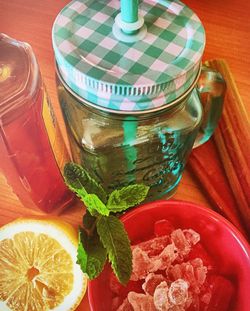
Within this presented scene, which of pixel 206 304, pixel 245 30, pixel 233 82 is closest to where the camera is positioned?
pixel 206 304

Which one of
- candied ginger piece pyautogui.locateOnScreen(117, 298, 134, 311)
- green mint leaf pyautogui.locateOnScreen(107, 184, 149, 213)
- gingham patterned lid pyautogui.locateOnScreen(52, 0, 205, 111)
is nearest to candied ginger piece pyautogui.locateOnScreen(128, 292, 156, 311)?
candied ginger piece pyautogui.locateOnScreen(117, 298, 134, 311)

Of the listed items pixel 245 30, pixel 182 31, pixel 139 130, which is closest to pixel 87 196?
pixel 139 130

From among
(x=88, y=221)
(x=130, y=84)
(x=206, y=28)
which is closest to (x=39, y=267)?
(x=88, y=221)

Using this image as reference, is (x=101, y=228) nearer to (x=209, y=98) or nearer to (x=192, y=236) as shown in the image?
(x=192, y=236)

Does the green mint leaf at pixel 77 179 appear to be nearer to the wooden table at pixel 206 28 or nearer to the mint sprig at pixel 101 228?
the mint sprig at pixel 101 228

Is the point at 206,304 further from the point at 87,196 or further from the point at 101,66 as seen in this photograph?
the point at 101,66

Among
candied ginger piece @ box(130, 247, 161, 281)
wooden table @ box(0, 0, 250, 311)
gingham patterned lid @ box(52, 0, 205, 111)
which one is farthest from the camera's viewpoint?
wooden table @ box(0, 0, 250, 311)

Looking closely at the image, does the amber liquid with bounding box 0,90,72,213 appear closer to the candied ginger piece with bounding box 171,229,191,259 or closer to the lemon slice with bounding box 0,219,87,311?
the lemon slice with bounding box 0,219,87,311
